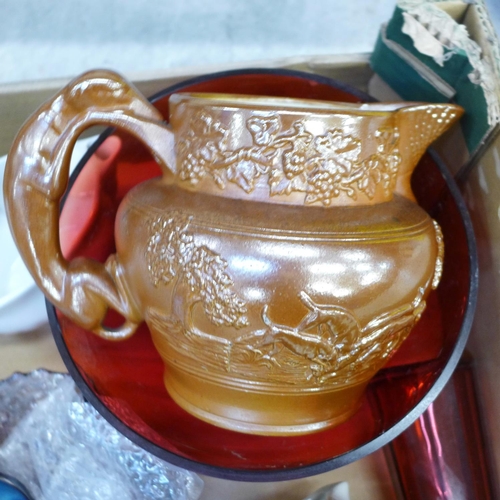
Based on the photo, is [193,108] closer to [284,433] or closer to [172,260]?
[172,260]

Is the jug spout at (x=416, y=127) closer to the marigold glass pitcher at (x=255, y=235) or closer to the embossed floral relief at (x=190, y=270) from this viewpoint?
the marigold glass pitcher at (x=255, y=235)

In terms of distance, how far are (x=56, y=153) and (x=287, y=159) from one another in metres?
0.19

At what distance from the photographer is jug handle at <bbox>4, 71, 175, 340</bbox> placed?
38 cm

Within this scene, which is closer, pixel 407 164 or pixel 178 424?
pixel 407 164

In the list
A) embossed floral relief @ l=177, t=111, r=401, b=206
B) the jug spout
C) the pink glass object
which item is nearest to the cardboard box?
the pink glass object

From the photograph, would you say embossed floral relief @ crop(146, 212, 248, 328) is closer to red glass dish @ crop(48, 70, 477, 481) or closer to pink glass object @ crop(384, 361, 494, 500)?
red glass dish @ crop(48, 70, 477, 481)

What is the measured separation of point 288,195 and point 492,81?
0.92 feet

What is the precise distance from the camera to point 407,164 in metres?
0.41

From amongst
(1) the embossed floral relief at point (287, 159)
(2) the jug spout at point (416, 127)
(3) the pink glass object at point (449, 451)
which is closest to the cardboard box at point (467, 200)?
(3) the pink glass object at point (449, 451)

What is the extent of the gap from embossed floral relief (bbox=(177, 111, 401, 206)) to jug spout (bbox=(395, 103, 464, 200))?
1.1 inches

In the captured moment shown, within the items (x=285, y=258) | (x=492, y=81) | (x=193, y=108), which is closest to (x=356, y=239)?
(x=285, y=258)

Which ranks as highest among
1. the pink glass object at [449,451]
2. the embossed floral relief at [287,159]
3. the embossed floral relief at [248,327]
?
the embossed floral relief at [287,159]

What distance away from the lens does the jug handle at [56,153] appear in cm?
38

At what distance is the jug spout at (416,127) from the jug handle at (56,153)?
0.63 ft
